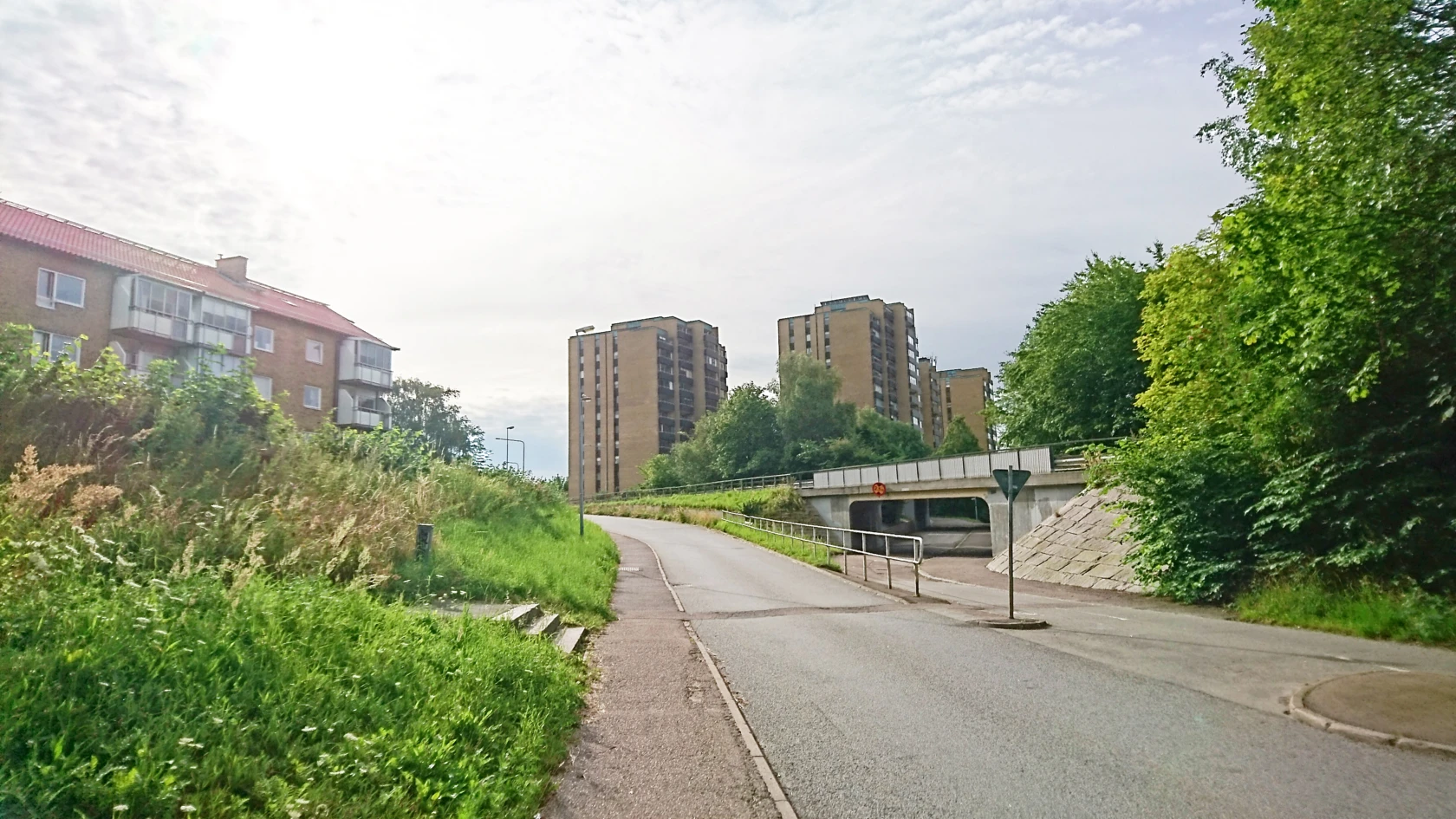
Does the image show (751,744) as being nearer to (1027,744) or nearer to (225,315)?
(1027,744)

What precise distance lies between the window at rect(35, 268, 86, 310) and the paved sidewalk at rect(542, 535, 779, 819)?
27.7 m

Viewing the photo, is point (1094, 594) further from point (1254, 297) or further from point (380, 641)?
point (380, 641)

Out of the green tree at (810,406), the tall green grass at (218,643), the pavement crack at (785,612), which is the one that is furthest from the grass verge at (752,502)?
the tall green grass at (218,643)

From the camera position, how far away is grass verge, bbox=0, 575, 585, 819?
13.1 ft

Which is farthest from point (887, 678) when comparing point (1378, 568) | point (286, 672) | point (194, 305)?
point (194, 305)

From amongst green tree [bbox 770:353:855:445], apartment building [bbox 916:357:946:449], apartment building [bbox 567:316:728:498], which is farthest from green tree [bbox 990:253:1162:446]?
apartment building [bbox 916:357:946:449]

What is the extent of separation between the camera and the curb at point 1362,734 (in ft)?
21.4

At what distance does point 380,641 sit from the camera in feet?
22.0

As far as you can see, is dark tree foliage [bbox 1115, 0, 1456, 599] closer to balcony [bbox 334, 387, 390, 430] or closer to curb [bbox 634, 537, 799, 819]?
curb [bbox 634, 537, 799, 819]

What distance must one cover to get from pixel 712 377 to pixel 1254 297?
106m

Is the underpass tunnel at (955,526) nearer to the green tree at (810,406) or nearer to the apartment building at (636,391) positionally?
the green tree at (810,406)

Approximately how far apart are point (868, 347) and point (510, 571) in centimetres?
10078

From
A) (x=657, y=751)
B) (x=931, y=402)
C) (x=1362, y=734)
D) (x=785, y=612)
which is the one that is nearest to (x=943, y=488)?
(x=785, y=612)

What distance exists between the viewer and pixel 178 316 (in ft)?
113
